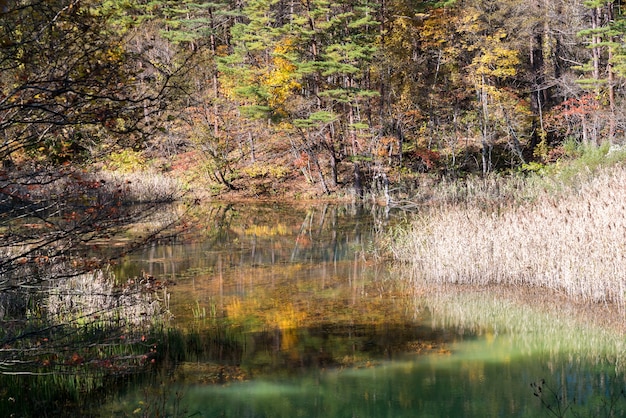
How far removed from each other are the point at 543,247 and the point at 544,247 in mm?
15

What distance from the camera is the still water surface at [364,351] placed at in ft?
21.5

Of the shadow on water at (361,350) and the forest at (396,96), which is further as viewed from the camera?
the forest at (396,96)

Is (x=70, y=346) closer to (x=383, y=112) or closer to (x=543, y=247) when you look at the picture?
(x=543, y=247)

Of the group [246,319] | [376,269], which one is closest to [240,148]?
[376,269]

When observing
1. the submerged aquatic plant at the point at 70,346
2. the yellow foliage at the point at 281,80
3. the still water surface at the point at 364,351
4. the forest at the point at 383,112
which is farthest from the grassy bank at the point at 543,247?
the yellow foliage at the point at 281,80

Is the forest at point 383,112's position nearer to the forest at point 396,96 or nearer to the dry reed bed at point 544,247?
the forest at point 396,96

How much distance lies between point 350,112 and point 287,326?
18717mm

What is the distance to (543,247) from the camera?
10.4m

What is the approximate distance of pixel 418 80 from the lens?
96.6 feet

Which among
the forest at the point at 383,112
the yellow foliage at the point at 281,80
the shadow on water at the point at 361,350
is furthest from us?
the yellow foliage at the point at 281,80

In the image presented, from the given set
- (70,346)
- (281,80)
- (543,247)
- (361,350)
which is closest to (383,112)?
(281,80)

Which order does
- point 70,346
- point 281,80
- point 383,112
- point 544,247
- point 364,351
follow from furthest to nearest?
point 281,80, point 383,112, point 544,247, point 364,351, point 70,346

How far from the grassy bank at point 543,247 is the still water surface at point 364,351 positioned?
447 mm

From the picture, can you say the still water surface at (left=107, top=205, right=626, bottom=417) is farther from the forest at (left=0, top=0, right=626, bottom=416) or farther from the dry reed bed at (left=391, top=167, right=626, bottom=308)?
the forest at (left=0, top=0, right=626, bottom=416)
